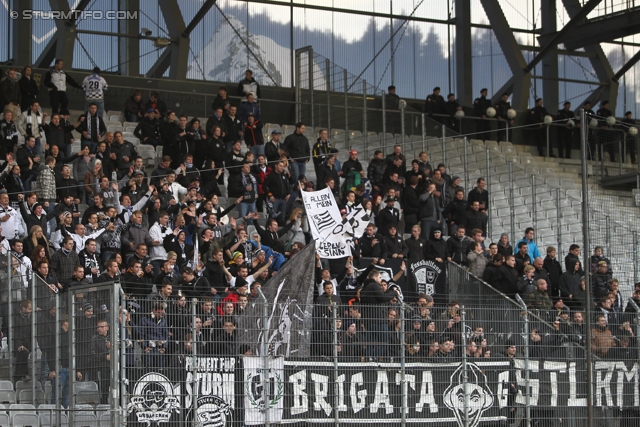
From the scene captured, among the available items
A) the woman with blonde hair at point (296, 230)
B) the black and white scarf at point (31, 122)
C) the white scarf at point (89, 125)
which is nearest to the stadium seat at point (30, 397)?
the woman with blonde hair at point (296, 230)

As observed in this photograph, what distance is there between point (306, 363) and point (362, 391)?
0.93 metres

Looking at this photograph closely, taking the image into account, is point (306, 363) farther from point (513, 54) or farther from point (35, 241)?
point (513, 54)

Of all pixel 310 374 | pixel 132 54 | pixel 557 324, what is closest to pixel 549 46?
pixel 132 54

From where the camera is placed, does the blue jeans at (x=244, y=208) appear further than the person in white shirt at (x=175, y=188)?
Yes

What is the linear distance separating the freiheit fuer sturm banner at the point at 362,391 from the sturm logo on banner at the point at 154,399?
1cm

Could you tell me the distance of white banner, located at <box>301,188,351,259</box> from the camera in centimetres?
2056

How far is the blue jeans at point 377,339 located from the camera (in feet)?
48.2

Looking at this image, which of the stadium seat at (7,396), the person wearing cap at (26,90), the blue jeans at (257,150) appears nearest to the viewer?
the stadium seat at (7,396)

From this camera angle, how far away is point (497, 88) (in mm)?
37625

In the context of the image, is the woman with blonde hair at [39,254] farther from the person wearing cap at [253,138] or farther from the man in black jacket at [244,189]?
the person wearing cap at [253,138]

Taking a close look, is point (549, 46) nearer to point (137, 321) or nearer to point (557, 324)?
point (557, 324)

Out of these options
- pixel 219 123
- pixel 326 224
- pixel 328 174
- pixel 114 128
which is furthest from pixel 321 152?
pixel 114 128

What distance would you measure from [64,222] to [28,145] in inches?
129

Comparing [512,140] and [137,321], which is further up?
[512,140]
